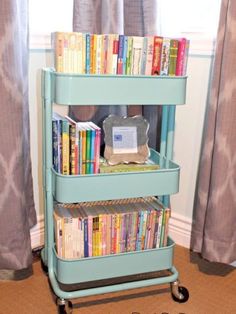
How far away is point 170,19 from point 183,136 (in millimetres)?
523

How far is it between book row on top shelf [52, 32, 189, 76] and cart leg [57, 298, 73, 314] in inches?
31.0

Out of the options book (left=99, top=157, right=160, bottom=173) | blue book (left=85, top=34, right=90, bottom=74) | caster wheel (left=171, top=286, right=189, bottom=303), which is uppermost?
blue book (left=85, top=34, right=90, bottom=74)

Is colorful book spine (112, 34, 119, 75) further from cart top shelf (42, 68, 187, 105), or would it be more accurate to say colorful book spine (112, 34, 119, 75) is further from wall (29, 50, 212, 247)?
wall (29, 50, 212, 247)

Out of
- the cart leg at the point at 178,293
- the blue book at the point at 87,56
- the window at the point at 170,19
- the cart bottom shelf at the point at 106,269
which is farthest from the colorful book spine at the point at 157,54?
the cart leg at the point at 178,293

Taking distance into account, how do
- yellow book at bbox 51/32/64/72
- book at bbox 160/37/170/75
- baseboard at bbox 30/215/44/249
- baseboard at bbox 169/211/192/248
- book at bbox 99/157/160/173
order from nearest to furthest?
yellow book at bbox 51/32/64/72 → book at bbox 160/37/170/75 → book at bbox 99/157/160/173 → baseboard at bbox 30/215/44/249 → baseboard at bbox 169/211/192/248

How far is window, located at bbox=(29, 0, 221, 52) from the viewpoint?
5.21ft

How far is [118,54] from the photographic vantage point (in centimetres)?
127

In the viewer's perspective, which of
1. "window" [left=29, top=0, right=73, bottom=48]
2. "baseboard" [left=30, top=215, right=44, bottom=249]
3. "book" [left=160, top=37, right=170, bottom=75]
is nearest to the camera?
"book" [left=160, top=37, right=170, bottom=75]

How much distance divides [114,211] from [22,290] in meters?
0.48

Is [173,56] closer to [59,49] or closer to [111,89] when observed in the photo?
[111,89]

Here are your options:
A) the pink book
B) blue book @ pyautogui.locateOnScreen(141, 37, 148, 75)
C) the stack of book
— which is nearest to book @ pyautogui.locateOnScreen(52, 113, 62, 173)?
the stack of book

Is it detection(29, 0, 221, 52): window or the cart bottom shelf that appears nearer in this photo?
the cart bottom shelf

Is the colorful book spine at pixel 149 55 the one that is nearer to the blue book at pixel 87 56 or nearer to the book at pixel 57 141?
the blue book at pixel 87 56

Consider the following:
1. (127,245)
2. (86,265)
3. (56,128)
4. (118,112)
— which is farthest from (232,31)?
(86,265)
